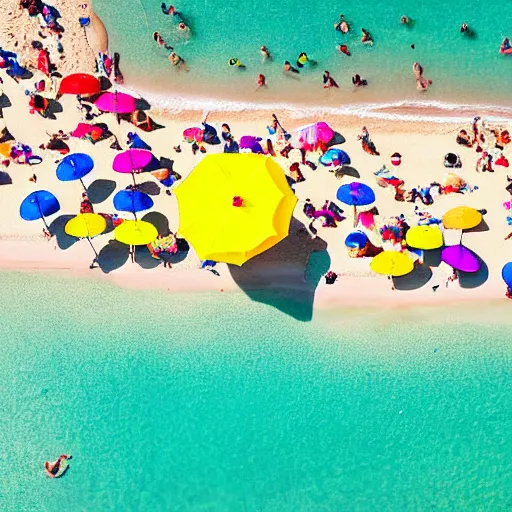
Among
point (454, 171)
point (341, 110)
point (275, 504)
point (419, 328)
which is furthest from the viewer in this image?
point (341, 110)

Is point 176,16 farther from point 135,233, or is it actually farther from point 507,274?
point 507,274

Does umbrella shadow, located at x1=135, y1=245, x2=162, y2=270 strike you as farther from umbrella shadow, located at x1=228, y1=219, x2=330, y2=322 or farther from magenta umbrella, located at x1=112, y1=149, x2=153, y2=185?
Answer: magenta umbrella, located at x1=112, y1=149, x2=153, y2=185

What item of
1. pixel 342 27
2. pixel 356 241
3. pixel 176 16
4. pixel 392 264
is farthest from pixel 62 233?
pixel 342 27

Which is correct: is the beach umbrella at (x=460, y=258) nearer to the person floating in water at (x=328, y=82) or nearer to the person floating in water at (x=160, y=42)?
the person floating in water at (x=328, y=82)

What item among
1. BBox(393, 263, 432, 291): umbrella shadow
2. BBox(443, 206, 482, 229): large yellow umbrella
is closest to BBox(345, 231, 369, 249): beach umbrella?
BBox(393, 263, 432, 291): umbrella shadow

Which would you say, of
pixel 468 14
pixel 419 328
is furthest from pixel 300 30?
pixel 419 328

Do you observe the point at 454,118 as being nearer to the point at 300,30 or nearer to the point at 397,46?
the point at 397,46

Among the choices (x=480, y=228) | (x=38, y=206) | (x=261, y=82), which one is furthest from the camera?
(x=261, y=82)
